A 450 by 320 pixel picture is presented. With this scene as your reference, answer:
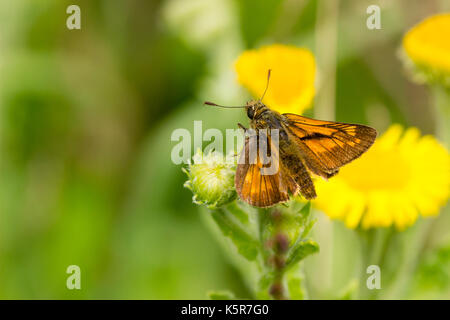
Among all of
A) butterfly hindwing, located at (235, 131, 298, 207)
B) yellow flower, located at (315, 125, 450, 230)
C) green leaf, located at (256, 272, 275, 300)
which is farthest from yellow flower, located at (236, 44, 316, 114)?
green leaf, located at (256, 272, 275, 300)

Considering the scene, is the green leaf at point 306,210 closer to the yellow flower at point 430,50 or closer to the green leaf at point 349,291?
the green leaf at point 349,291

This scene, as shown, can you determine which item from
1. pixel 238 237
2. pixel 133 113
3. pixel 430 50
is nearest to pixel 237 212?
pixel 238 237

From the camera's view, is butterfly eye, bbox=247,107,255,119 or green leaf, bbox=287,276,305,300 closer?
green leaf, bbox=287,276,305,300

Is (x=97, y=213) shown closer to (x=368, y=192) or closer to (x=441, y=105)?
(x=368, y=192)

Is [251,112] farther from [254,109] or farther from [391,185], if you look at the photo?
[391,185]

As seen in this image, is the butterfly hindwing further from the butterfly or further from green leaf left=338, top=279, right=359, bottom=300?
green leaf left=338, top=279, right=359, bottom=300

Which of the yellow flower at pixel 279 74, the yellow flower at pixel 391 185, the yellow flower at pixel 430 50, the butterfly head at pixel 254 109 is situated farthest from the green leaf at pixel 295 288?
the yellow flower at pixel 430 50
